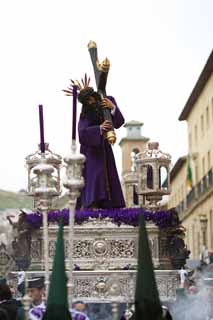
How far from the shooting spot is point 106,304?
15.3 m

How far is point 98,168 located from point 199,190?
41.4 metres

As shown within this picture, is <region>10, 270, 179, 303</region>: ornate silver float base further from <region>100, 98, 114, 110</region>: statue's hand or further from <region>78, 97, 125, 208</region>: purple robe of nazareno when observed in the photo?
<region>100, 98, 114, 110</region>: statue's hand

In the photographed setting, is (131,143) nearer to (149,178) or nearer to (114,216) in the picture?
(149,178)

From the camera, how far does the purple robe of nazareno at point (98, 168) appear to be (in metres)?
16.6

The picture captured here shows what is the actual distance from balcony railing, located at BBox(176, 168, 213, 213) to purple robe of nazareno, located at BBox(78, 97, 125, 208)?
3492 centimetres

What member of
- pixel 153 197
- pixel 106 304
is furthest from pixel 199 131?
pixel 106 304

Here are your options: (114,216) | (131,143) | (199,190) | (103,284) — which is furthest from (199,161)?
(103,284)

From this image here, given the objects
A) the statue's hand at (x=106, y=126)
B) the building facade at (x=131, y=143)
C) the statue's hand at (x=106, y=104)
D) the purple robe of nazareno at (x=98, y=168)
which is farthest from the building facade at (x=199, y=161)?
the statue's hand at (x=106, y=126)

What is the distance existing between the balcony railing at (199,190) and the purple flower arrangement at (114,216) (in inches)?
1398

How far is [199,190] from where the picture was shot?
57719 millimetres

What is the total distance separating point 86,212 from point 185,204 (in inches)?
2035

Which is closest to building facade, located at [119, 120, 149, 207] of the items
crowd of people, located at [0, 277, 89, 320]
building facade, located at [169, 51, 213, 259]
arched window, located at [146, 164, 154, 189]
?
building facade, located at [169, 51, 213, 259]

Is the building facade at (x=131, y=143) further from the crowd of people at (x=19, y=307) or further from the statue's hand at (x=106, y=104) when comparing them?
the crowd of people at (x=19, y=307)

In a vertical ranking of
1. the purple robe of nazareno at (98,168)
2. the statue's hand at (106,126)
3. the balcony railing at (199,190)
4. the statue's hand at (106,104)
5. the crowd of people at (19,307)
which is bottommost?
the crowd of people at (19,307)
